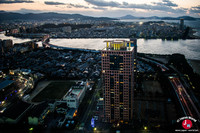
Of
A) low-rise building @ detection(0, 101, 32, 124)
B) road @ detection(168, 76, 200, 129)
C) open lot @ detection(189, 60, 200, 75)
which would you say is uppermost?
open lot @ detection(189, 60, 200, 75)

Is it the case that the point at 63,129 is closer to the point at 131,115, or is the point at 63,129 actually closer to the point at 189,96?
the point at 131,115

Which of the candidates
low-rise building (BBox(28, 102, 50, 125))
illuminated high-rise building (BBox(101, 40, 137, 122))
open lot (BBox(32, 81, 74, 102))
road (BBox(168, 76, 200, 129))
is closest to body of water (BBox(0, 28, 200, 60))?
road (BBox(168, 76, 200, 129))

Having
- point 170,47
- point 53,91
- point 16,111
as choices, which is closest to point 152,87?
point 53,91

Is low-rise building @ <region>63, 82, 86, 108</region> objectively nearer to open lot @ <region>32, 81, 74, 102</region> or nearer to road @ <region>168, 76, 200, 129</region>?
open lot @ <region>32, 81, 74, 102</region>

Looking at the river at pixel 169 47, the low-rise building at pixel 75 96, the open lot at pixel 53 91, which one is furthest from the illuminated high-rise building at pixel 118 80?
the river at pixel 169 47

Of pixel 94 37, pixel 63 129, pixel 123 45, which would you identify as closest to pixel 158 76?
pixel 123 45
